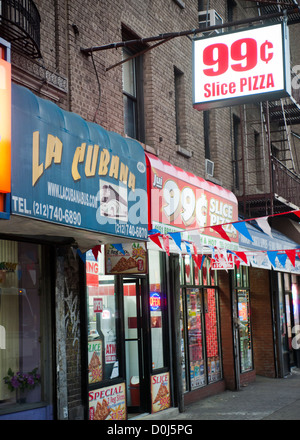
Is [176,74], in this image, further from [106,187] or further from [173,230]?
[106,187]

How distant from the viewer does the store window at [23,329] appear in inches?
322

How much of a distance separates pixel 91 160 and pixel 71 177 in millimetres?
584

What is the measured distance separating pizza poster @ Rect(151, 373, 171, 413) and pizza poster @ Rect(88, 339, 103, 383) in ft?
6.04

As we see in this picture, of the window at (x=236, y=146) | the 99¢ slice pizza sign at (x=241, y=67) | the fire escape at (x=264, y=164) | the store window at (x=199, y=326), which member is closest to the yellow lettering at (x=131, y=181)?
the 99¢ slice pizza sign at (x=241, y=67)

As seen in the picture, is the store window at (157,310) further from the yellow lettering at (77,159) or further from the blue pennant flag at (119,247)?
the yellow lettering at (77,159)

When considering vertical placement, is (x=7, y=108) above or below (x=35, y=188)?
above

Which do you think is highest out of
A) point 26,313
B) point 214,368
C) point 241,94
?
point 241,94

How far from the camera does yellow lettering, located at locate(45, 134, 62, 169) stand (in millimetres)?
6922

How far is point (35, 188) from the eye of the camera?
262 inches

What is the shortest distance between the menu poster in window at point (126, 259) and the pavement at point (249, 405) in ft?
9.46

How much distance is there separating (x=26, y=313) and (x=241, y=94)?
497cm

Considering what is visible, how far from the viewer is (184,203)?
448 inches

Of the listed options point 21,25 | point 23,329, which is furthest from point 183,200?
point 21,25

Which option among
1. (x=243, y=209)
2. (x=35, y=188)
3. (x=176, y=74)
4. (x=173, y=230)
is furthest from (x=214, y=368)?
(x=35, y=188)
